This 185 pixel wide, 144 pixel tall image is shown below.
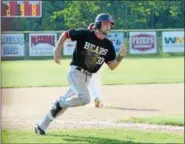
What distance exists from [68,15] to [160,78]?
60.5ft

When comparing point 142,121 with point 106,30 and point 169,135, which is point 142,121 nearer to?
point 169,135

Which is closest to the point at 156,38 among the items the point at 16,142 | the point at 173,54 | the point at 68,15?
the point at 173,54

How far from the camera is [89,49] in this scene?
764 cm

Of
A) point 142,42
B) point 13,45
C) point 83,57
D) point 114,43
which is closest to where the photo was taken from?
point 83,57

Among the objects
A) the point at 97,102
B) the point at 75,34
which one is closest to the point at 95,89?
the point at 97,102

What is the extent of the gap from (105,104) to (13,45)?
19.9 metres

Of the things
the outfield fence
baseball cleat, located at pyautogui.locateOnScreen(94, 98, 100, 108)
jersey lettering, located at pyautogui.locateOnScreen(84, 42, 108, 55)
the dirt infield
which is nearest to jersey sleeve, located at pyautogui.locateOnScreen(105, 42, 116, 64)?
jersey lettering, located at pyautogui.locateOnScreen(84, 42, 108, 55)

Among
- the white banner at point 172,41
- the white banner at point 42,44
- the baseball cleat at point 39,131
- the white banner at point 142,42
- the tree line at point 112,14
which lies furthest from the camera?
the tree line at point 112,14

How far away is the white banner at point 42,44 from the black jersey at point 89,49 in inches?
942

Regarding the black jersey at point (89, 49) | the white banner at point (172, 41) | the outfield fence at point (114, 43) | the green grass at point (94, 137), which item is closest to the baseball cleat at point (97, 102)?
the green grass at point (94, 137)

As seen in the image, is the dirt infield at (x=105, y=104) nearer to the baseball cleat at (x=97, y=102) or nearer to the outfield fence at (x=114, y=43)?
the baseball cleat at (x=97, y=102)

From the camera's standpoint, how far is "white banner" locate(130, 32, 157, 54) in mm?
33000

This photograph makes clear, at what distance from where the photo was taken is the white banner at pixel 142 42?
1299 inches

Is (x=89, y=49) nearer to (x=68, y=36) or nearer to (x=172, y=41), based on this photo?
(x=68, y=36)
